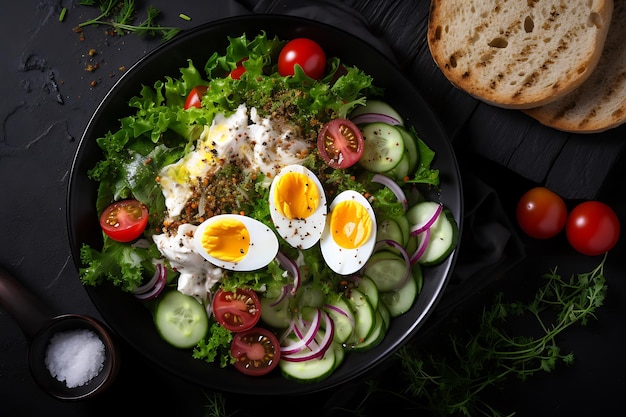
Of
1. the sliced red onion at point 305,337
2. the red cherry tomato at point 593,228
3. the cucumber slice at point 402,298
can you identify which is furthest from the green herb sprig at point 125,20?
the red cherry tomato at point 593,228

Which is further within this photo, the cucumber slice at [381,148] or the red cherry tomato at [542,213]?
the red cherry tomato at [542,213]

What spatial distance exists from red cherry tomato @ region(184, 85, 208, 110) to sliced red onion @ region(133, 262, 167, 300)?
851 millimetres

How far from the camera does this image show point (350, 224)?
2838 mm

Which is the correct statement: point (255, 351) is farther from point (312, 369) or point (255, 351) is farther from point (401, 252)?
point (401, 252)

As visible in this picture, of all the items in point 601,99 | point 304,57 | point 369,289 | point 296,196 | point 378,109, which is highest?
point 601,99

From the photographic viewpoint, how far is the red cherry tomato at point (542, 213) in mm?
3234

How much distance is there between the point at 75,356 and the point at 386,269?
1705 millimetres

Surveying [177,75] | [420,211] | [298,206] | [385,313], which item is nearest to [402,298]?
[385,313]

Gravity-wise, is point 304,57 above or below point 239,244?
above

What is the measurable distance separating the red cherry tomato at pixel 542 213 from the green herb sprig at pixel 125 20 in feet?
7.48

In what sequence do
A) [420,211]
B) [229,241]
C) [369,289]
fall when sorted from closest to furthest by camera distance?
[229,241], [369,289], [420,211]

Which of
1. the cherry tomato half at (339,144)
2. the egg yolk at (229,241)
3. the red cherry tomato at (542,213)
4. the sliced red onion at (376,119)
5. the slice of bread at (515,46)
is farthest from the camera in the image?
the red cherry tomato at (542,213)

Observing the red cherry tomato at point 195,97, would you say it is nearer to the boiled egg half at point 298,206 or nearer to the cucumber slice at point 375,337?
the boiled egg half at point 298,206

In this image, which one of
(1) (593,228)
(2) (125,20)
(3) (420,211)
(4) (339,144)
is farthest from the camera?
(2) (125,20)
